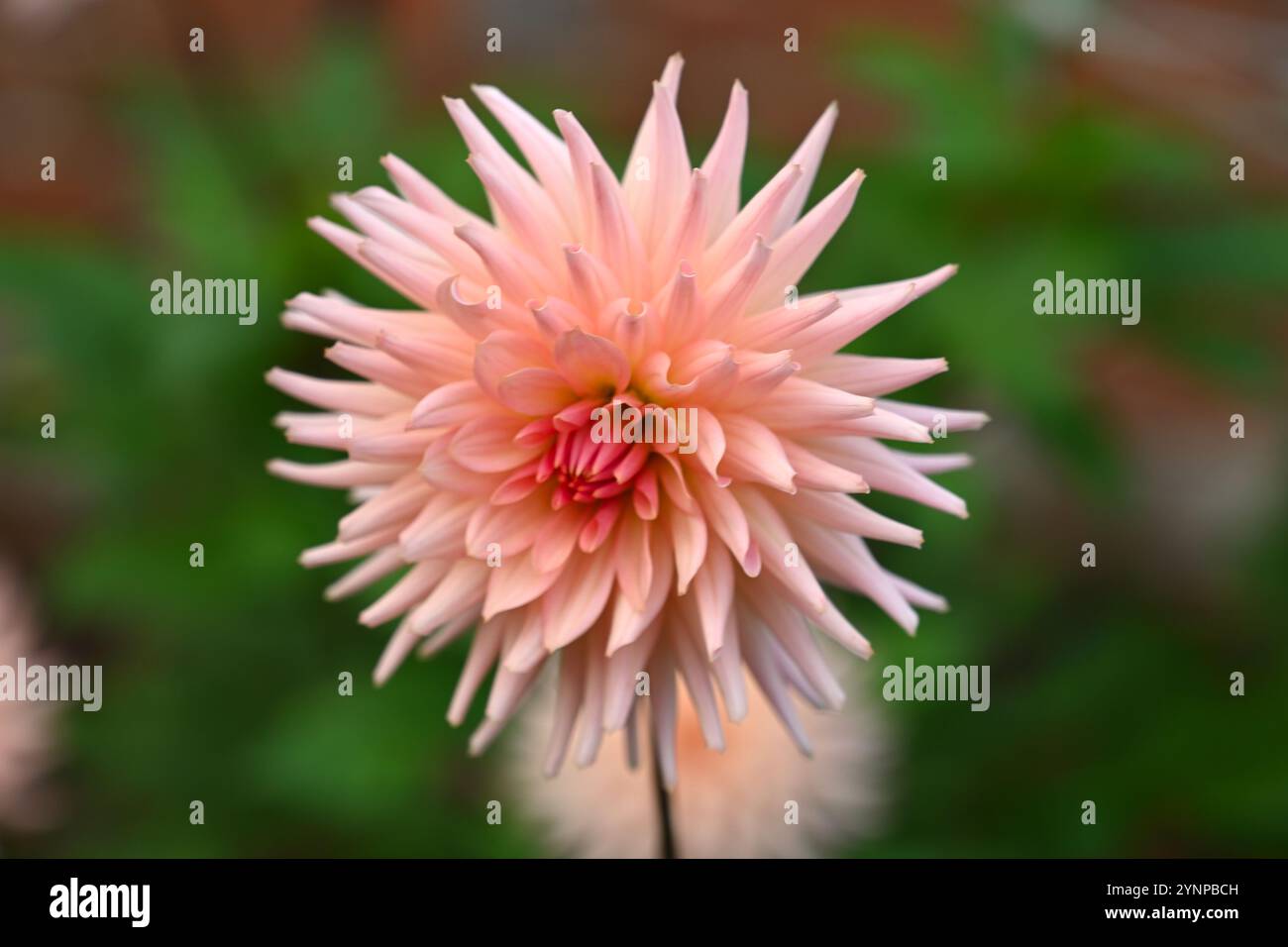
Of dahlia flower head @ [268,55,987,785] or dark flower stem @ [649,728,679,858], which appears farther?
dark flower stem @ [649,728,679,858]

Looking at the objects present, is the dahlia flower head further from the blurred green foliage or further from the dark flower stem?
the blurred green foliage

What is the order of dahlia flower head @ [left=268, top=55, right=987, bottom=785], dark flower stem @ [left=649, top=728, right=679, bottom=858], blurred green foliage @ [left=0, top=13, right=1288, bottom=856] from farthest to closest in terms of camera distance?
1. blurred green foliage @ [left=0, top=13, right=1288, bottom=856]
2. dark flower stem @ [left=649, top=728, right=679, bottom=858]
3. dahlia flower head @ [left=268, top=55, right=987, bottom=785]

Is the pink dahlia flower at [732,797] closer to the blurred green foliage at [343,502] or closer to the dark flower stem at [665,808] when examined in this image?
the blurred green foliage at [343,502]

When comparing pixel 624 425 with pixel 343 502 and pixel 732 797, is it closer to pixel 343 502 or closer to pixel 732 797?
pixel 732 797

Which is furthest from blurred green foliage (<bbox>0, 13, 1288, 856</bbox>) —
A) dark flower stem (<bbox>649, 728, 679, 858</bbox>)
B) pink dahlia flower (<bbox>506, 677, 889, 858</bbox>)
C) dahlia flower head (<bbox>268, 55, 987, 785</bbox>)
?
dahlia flower head (<bbox>268, 55, 987, 785</bbox>)

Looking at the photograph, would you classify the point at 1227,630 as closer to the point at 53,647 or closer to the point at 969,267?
the point at 969,267

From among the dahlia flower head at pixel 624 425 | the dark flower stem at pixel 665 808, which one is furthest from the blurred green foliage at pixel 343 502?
the dahlia flower head at pixel 624 425
